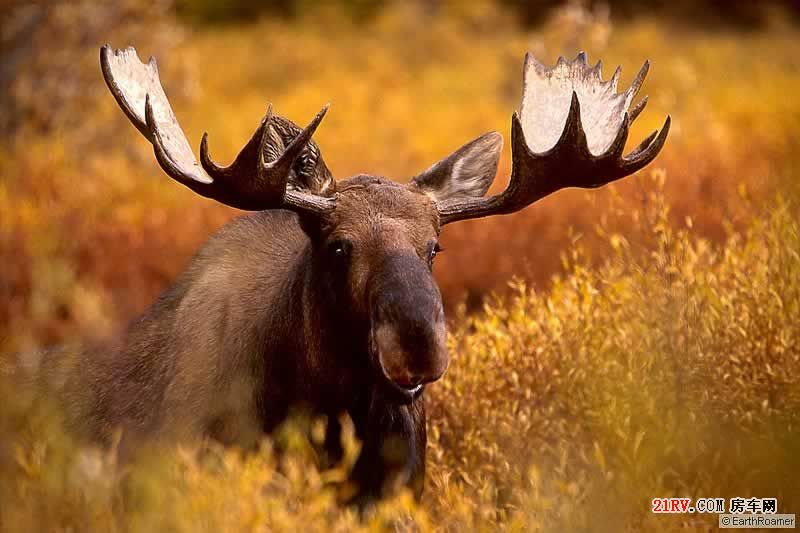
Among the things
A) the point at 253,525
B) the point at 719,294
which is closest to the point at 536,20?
the point at 719,294

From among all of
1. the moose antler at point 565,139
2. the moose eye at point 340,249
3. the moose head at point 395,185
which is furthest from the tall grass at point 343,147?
the moose eye at point 340,249

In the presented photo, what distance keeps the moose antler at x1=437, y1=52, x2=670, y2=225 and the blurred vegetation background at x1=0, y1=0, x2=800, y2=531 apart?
0.26 m

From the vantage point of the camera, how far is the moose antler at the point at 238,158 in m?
3.29

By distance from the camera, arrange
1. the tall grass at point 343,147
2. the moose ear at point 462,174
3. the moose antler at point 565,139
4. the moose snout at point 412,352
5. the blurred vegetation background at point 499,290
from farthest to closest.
A: the tall grass at point 343,147
the moose ear at point 462,174
the moose antler at point 565,139
the moose snout at point 412,352
the blurred vegetation background at point 499,290

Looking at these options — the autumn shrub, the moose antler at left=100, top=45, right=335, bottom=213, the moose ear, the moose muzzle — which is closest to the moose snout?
the moose muzzle

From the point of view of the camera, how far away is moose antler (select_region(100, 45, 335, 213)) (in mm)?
3293

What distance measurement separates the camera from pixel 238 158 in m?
3.29

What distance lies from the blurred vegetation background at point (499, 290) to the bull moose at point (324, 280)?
23 centimetres

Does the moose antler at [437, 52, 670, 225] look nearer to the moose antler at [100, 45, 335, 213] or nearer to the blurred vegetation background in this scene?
the blurred vegetation background

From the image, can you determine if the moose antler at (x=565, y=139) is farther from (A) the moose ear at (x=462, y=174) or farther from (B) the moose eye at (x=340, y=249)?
(B) the moose eye at (x=340, y=249)

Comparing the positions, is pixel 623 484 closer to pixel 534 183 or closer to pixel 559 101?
pixel 534 183

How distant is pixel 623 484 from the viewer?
3164mm

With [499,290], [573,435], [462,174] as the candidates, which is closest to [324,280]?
[462,174]

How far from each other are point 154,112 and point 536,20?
20.2m
